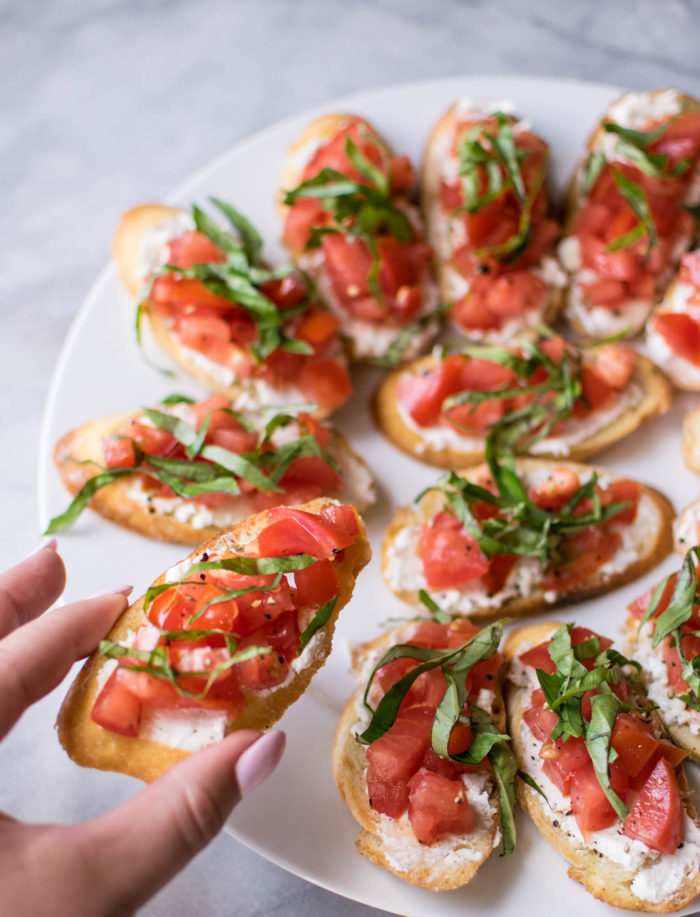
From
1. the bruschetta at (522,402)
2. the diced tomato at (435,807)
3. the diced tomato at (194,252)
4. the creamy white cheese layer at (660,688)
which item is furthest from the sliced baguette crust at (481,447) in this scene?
the diced tomato at (435,807)

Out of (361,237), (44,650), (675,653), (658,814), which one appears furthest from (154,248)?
(658,814)

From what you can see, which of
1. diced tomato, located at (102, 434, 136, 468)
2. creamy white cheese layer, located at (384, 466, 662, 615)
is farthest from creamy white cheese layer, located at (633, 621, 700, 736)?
diced tomato, located at (102, 434, 136, 468)

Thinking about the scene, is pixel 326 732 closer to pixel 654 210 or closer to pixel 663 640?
pixel 663 640

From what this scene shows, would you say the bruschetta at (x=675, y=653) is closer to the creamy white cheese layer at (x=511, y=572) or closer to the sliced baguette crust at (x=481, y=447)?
the creamy white cheese layer at (x=511, y=572)

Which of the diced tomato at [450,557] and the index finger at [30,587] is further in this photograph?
the diced tomato at [450,557]

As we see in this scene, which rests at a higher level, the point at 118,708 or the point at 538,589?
the point at 118,708

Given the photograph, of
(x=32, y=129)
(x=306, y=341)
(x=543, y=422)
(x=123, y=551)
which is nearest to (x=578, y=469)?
(x=543, y=422)

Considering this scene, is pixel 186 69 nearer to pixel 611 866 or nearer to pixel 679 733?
pixel 679 733
